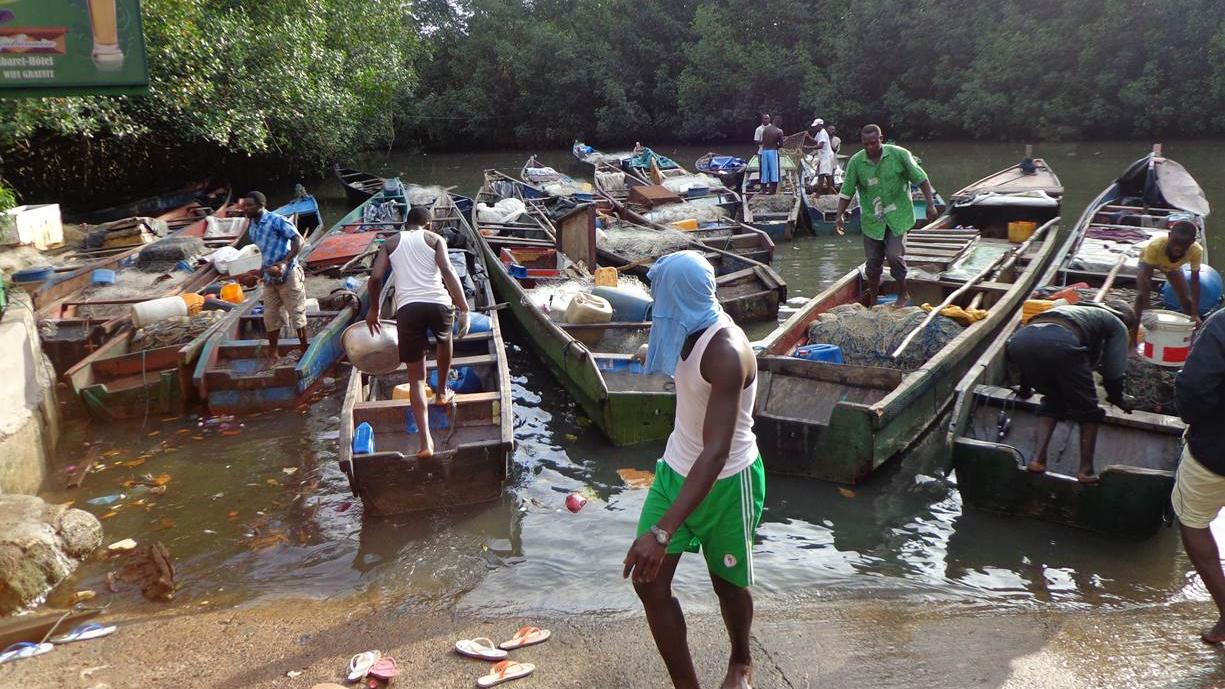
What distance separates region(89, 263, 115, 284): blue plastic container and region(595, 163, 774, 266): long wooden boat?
7486 millimetres

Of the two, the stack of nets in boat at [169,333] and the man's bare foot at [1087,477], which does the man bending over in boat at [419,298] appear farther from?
the man's bare foot at [1087,477]

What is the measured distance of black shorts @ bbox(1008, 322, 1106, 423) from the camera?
16.5ft

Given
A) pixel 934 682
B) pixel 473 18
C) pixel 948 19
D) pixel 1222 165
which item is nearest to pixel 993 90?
pixel 948 19

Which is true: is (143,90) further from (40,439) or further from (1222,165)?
(1222,165)

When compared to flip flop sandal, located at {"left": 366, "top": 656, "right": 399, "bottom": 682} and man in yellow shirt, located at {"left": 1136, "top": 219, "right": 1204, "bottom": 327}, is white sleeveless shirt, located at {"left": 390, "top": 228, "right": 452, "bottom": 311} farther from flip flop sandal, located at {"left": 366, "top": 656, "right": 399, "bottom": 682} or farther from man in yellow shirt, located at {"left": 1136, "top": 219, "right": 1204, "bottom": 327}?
man in yellow shirt, located at {"left": 1136, "top": 219, "right": 1204, "bottom": 327}

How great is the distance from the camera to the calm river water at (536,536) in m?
5.16

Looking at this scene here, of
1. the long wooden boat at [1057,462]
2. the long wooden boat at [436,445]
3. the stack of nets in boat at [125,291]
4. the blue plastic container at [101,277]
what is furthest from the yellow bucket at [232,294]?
the long wooden boat at [1057,462]

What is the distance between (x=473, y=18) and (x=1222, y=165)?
31047mm

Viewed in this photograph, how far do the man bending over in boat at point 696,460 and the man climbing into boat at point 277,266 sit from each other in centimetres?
583

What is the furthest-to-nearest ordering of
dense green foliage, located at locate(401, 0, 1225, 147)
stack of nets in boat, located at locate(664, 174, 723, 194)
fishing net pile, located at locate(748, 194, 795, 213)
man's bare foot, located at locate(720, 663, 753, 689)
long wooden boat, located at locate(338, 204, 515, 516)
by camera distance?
dense green foliage, located at locate(401, 0, 1225, 147)
stack of nets in boat, located at locate(664, 174, 723, 194)
fishing net pile, located at locate(748, 194, 795, 213)
long wooden boat, located at locate(338, 204, 515, 516)
man's bare foot, located at locate(720, 663, 753, 689)

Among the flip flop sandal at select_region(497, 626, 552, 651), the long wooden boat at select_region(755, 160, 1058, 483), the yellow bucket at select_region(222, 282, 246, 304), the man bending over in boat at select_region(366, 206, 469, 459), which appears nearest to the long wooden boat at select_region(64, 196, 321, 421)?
the yellow bucket at select_region(222, 282, 246, 304)

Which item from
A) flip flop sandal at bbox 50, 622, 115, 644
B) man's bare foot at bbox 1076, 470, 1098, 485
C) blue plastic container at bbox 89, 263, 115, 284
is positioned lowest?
flip flop sandal at bbox 50, 622, 115, 644

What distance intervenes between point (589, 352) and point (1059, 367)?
152 inches

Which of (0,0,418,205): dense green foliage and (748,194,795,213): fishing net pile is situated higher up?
(0,0,418,205): dense green foliage
